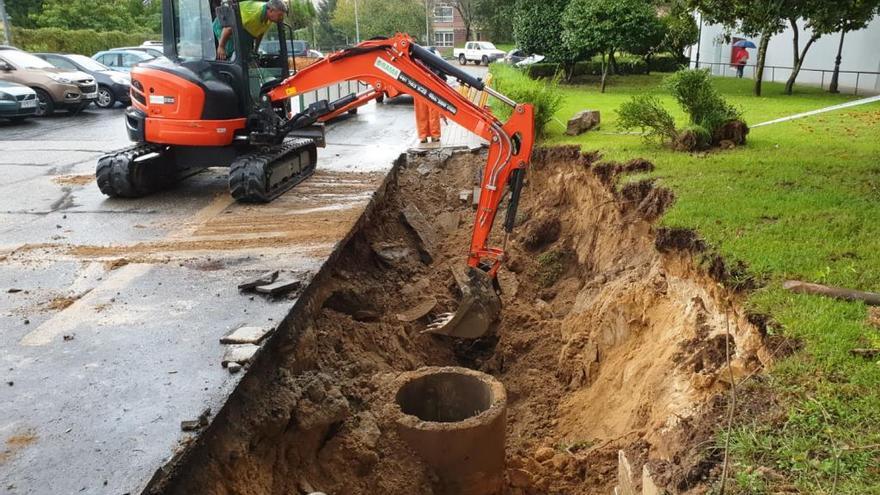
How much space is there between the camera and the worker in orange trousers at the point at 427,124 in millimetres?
14001

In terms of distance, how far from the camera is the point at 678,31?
966 inches

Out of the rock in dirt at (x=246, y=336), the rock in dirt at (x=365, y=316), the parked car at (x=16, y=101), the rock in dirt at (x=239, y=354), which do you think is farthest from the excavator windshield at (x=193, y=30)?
the parked car at (x=16, y=101)

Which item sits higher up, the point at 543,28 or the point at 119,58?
the point at 543,28

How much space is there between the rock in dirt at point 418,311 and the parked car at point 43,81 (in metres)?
15.6

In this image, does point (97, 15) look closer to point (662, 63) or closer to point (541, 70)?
point (541, 70)

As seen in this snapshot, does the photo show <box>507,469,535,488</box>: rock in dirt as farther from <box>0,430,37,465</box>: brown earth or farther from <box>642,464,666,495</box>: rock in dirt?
<box>0,430,37,465</box>: brown earth

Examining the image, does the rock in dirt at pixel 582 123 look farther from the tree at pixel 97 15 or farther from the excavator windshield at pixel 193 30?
the tree at pixel 97 15

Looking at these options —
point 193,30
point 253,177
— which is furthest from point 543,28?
point 253,177

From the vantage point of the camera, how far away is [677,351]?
16.5ft

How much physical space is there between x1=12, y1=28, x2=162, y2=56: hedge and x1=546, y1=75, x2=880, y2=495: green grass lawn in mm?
30732

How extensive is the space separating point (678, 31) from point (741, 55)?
6.76 metres

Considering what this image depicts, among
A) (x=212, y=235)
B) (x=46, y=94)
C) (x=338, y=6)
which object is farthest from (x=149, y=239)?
(x=338, y=6)

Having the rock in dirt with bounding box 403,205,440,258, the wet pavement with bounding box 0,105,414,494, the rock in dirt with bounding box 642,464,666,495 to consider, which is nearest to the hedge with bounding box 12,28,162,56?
the wet pavement with bounding box 0,105,414,494

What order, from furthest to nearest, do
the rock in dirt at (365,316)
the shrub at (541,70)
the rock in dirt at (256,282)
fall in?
the shrub at (541,70)
the rock in dirt at (365,316)
the rock in dirt at (256,282)
